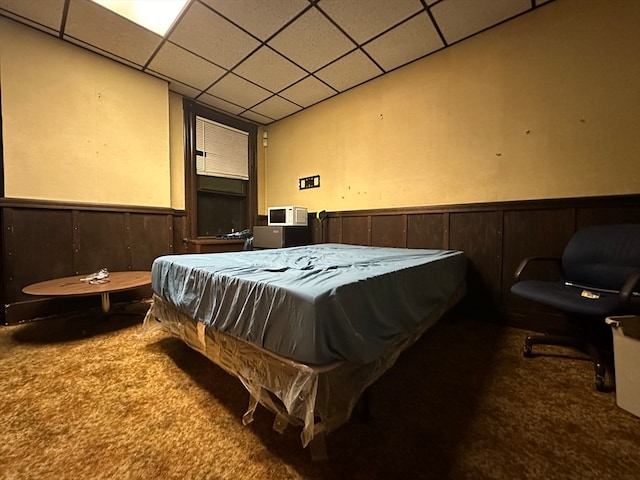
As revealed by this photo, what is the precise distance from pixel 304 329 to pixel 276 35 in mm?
2740

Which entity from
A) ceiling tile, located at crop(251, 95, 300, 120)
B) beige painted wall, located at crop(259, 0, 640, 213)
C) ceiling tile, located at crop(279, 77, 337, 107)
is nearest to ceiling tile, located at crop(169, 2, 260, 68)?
ceiling tile, located at crop(279, 77, 337, 107)

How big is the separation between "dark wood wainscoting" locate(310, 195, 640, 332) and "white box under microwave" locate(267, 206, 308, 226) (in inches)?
49.0

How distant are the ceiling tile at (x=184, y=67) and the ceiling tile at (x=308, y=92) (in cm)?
86

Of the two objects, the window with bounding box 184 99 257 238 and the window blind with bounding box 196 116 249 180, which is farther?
the window blind with bounding box 196 116 249 180

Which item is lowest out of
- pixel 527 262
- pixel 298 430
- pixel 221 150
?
pixel 298 430

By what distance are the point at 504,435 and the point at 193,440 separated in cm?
126

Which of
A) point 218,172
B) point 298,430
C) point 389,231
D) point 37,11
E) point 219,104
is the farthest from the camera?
point 218,172

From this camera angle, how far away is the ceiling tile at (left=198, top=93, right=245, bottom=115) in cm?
354

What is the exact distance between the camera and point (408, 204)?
2.89 metres

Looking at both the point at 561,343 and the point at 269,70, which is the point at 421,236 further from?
the point at 269,70

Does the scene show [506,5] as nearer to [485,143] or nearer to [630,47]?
[630,47]

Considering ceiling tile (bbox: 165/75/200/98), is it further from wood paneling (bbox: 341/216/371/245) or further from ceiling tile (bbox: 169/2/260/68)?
wood paneling (bbox: 341/216/371/245)

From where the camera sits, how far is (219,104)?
146 inches

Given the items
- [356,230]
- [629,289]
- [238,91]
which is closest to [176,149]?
[238,91]
